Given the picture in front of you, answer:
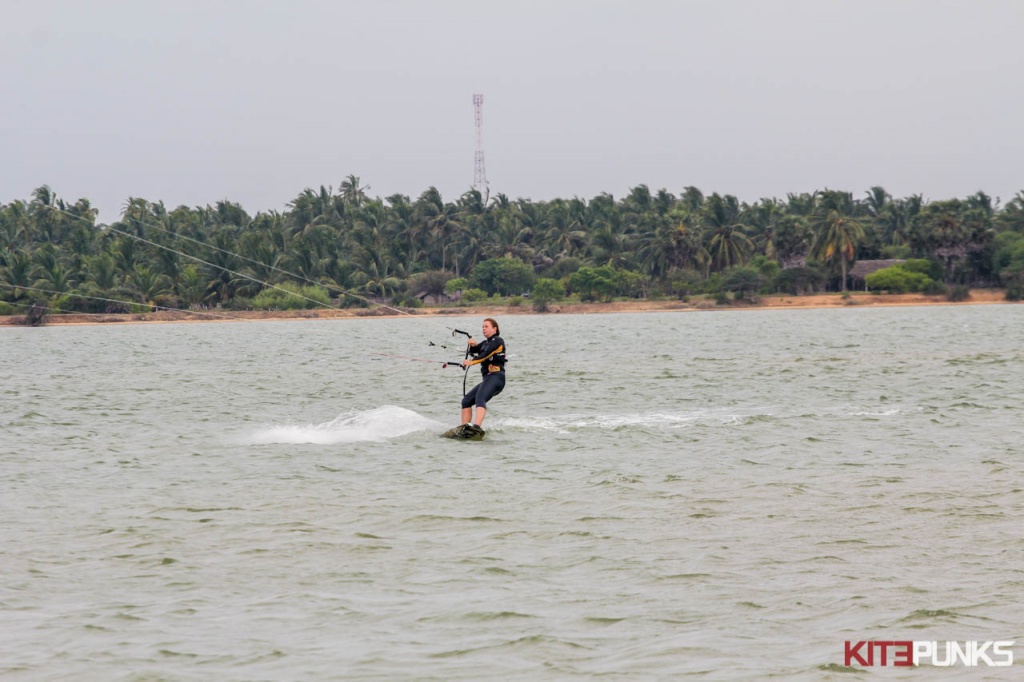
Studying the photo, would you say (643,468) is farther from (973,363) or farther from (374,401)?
(973,363)

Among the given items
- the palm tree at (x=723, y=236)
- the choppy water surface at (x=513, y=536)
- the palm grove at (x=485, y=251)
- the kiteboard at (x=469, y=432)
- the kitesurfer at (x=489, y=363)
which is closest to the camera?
the choppy water surface at (x=513, y=536)

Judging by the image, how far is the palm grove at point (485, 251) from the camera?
3895 inches

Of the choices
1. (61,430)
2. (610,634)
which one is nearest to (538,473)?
(610,634)

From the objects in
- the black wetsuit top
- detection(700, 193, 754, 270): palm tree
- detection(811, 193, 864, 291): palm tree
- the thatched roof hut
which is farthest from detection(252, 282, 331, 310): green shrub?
the black wetsuit top

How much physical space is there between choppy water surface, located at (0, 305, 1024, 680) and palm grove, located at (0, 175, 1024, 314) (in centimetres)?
7175

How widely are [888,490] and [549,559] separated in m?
5.16

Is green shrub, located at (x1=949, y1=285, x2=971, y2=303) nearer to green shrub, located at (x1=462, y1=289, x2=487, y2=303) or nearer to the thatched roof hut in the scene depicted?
the thatched roof hut

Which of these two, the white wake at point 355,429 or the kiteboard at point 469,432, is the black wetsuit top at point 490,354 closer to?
the kiteboard at point 469,432

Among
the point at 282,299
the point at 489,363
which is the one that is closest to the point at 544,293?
the point at 282,299

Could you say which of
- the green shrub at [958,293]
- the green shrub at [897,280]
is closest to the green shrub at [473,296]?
the green shrub at [897,280]

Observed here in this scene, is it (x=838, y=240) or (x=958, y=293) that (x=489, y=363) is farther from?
(x=958, y=293)

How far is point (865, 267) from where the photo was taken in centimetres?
10475

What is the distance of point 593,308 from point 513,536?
92.7m

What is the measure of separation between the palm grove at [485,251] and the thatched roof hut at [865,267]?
0.87 meters
